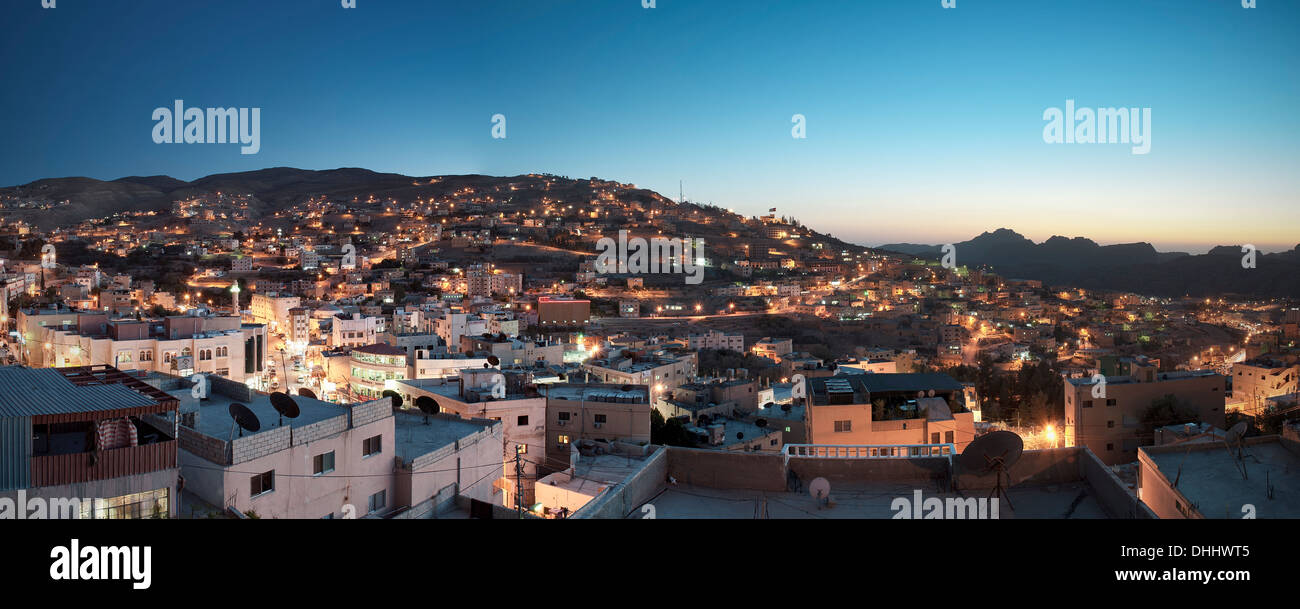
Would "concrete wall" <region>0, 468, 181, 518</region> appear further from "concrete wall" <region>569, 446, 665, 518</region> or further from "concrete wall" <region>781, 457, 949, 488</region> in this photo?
"concrete wall" <region>781, 457, 949, 488</region>

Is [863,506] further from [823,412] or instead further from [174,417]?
[823,412]

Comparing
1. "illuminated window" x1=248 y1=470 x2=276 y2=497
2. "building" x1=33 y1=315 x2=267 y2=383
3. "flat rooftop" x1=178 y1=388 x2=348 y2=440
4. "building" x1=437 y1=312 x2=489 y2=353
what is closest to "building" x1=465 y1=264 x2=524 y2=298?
"building" x1=437 y1=312 x2=489 y2=353

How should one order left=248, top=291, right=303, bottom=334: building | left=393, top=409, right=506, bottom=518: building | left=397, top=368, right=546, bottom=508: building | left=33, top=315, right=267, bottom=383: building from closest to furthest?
left=393, top=409, right=506, bottom=518: building < left=397, top=368, right=546, bottom=508: building < left=33, top=315, right=267, bottom=383: building < left=248, top=291, right=303, bottom=334: building

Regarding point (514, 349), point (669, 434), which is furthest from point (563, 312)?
point (669, 434)

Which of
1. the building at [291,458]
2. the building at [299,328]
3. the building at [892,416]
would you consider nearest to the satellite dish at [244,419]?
the building at [291,458]

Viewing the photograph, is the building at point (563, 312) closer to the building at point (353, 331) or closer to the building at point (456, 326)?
the building at point (456, 326)
